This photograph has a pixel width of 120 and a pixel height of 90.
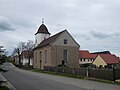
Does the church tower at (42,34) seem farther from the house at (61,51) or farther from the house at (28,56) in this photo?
the house at (61,51)

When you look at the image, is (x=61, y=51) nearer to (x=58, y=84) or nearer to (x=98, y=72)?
(x=98, y=72)

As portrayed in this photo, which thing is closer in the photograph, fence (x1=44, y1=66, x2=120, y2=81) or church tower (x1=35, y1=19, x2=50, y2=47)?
fence (x1=44, y1=66, x2=120, y2=81)

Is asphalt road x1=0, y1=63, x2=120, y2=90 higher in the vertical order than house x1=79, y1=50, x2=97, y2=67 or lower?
lower

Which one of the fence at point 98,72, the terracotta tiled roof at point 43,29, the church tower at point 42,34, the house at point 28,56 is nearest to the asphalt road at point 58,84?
the fence at point 98,72


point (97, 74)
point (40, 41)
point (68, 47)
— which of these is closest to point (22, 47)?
point (40, 41)

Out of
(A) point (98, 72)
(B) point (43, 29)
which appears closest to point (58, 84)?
(A) point (98, 72)

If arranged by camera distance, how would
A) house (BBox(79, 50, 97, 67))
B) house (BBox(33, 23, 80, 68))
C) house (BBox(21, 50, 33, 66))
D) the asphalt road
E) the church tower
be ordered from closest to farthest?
1. the asphalt road
2. house (BBox(33, 23, 80, 68))
3. the church tower
4. house (BBox(21, 50, 33, 66))
5. house (BBox(79, 50, 97, 67))

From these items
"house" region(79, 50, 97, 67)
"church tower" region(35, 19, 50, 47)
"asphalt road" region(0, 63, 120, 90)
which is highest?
"church tower" region(35, 19, 50, 47)

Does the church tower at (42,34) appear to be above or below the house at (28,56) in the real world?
above

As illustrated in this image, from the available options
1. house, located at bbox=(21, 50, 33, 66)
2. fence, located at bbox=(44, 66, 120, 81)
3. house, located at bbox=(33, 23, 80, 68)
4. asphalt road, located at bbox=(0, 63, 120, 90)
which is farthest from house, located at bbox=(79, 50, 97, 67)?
asphalt road, located at bbox=(0, 63, 120, 90)

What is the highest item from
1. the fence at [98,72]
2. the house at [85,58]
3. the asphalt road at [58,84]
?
the house at [85,58]

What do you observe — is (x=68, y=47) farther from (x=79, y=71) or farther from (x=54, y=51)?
(x=79, y=71)

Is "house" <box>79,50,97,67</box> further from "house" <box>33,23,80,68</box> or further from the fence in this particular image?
the fence

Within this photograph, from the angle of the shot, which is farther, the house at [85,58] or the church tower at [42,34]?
the house at [85,58]
